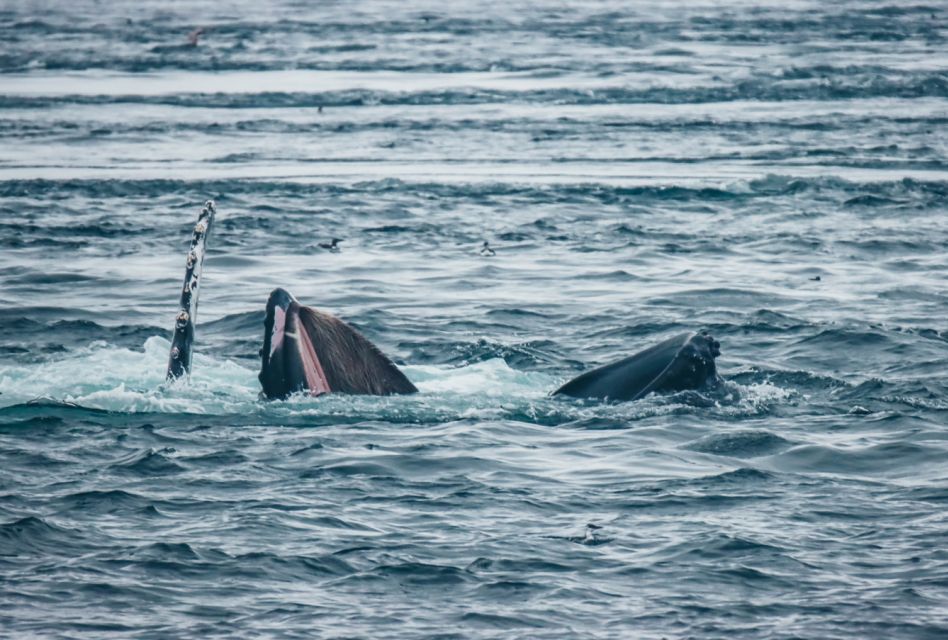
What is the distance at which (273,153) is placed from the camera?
34344mm

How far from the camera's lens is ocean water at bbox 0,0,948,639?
10430 millimetres

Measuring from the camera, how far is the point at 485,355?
17.9 m

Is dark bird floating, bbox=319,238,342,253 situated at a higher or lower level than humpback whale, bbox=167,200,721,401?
lower

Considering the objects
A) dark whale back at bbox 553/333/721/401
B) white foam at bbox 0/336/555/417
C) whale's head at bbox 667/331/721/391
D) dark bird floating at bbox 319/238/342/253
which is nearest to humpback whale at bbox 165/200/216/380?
white foam at bbox 0/336/555/417

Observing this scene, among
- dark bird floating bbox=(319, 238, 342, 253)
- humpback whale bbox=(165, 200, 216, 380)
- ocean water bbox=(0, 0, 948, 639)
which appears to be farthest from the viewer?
dark bird floating bbox=(319, 238, 342, 253)

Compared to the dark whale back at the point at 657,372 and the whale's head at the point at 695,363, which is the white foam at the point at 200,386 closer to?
the dark whale back at the point at 657,372

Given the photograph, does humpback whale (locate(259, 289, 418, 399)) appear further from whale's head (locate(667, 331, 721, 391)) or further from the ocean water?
whale's head (locate(667, 331, 721, 391))

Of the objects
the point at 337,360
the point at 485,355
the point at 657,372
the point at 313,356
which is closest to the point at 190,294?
the point at 313,356

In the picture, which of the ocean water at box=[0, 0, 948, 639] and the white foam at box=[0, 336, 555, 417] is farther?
the white foam at box=[0, 336, 555, 417]

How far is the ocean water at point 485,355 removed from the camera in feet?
34.2

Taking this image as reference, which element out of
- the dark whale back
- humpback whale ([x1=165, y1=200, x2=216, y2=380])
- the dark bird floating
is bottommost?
the dark bird floating

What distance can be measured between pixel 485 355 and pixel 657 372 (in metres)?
3.46

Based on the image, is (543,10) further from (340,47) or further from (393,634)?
(393,634)

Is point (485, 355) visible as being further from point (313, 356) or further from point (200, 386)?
point (313, 356)
